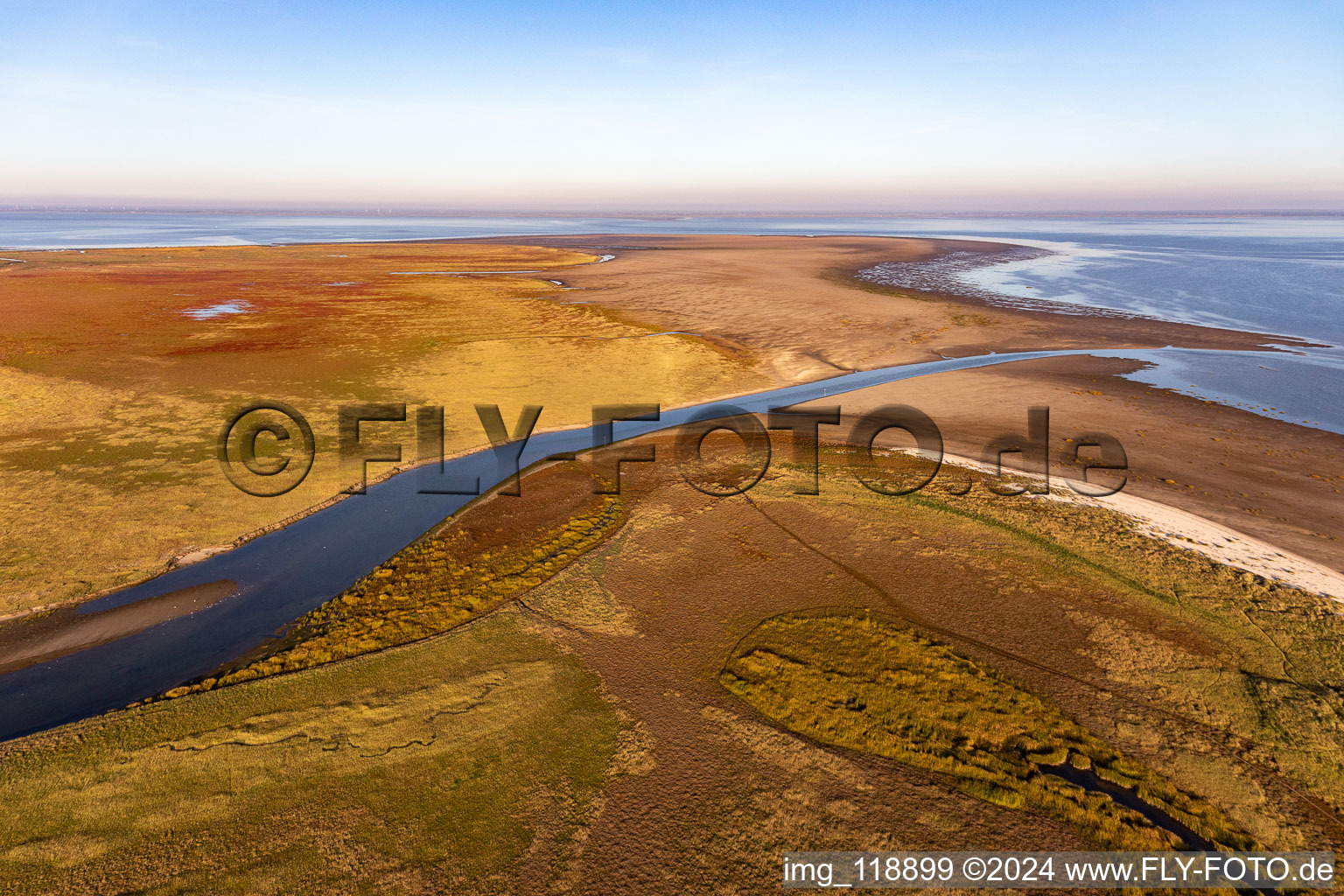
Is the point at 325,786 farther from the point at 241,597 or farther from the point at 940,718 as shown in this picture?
the point at 940,718

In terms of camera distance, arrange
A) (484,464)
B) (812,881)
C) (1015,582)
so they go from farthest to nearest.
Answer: (484,464)
(1015,582)
(812,881)

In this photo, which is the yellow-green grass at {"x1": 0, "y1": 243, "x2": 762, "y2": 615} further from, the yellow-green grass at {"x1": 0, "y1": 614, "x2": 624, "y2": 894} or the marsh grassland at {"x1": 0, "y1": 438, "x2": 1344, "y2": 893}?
the marsh grassland at {"x1": 0, "y1": 438, "x2": 1344, "y2": 893}

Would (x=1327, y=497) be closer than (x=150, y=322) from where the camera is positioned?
Yes

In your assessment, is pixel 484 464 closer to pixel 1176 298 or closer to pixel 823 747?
pixel 823 747

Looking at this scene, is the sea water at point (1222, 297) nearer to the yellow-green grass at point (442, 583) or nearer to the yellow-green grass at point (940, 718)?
the yellow-green grass at point (940, 718)

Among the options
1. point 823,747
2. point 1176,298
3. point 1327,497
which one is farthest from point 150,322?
point 1176,298

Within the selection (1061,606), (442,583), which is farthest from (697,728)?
(1061,606)
